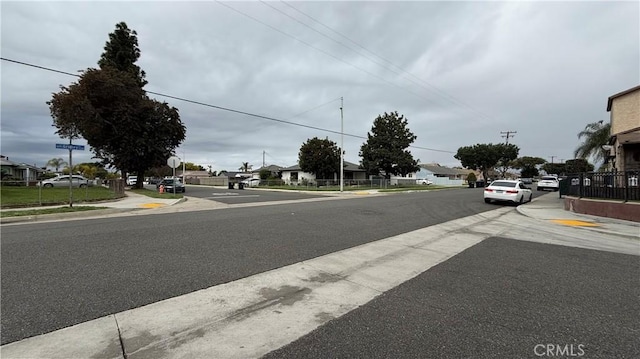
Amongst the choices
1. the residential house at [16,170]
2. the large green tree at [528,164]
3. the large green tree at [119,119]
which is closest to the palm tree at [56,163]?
the residential house at [16,170]

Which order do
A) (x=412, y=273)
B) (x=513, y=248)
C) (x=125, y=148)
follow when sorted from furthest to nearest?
(x=125, y=148) → (x=513, y=248) → (x=412, y=273)

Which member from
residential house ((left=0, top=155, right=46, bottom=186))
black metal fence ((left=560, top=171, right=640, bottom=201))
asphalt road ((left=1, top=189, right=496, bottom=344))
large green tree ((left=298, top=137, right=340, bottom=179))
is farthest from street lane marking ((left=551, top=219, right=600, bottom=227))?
residential house ((left=0, top=155, right=46, bottom=186))

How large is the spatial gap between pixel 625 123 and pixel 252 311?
2806 centimetres

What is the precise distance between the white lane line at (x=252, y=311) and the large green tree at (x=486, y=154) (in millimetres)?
72074

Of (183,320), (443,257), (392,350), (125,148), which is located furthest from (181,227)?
(125,148)

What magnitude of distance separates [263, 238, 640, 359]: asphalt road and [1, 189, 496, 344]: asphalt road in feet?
7.62

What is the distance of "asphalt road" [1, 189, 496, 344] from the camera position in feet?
13.2

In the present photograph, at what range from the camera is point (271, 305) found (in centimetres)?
417

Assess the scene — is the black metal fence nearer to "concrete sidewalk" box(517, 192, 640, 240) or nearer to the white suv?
"concrete sidewalk" box(517, 192, 640, 240)

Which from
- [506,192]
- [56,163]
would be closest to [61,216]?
[506,192]

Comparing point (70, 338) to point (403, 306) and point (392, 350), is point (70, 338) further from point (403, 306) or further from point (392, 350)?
point (403, 306)

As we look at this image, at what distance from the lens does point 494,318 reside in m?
3.78

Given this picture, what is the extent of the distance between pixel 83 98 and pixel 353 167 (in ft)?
134

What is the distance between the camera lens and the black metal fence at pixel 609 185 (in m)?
12.2
